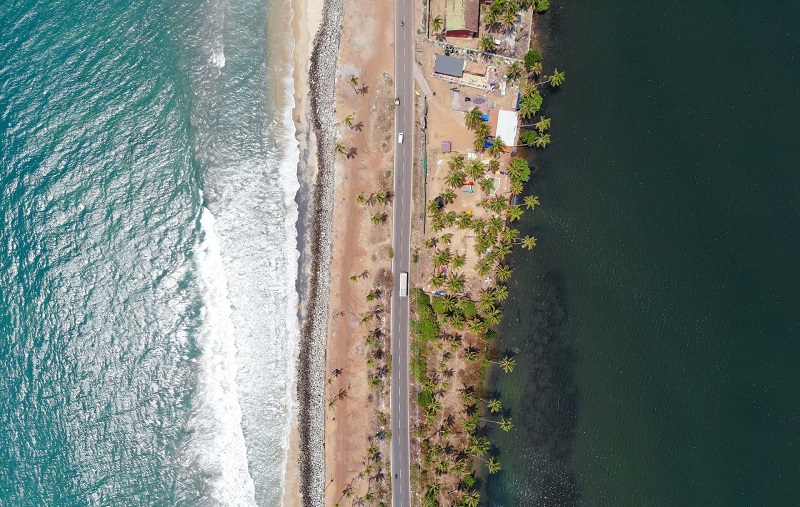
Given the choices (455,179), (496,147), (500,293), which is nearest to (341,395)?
(500,293)

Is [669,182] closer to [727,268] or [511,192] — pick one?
[727,268]

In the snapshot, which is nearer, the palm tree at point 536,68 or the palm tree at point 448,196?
the palm tree at point 536,68

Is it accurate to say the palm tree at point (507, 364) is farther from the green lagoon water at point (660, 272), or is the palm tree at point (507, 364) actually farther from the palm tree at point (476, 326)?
the palm tree at point (476, 326)

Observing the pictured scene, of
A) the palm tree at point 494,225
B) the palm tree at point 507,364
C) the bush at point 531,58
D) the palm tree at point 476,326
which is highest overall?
the bush at point 531,58

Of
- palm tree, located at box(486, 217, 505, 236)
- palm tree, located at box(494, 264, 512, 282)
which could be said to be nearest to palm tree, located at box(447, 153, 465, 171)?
palm tree, located at box(486, 217, 505, 236)

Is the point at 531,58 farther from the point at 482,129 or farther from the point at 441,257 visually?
the point at 441,257

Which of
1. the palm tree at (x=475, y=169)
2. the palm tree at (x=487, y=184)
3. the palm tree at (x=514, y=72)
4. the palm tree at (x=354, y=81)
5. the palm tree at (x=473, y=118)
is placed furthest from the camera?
the palm tree at (x=354, y=81)

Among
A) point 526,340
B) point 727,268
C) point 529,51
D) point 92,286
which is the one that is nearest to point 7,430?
point 92,286

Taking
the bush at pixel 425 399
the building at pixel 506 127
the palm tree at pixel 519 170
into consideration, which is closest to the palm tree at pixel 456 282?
the bush at pixel 425 399
